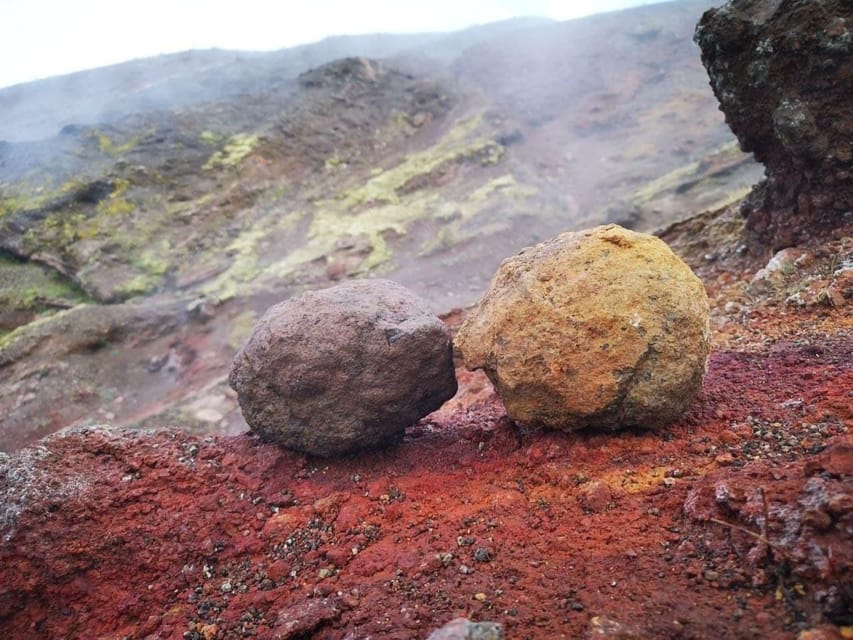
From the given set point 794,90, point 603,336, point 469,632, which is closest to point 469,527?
point 469,632

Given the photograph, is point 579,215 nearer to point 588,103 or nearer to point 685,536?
point 588,103

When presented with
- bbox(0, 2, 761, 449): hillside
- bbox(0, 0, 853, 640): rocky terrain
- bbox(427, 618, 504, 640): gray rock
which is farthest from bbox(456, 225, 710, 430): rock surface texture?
bbox(0, 2, 761, 449): hillside

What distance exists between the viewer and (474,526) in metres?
3.13

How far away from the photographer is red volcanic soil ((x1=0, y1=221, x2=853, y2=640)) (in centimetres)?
228

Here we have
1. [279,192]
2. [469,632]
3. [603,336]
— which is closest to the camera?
[469,632]

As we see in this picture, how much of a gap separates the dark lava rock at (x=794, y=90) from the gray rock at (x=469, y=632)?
519 cm

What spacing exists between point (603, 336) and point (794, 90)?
11.9 ft

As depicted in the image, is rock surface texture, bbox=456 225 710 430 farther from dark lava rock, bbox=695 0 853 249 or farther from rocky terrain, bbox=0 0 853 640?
dark lava rock, bbox=695 0 853 249

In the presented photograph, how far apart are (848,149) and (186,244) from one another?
44.9 ft

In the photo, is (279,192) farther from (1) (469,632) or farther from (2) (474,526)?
(1) (469,632)

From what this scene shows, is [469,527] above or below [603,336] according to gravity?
below

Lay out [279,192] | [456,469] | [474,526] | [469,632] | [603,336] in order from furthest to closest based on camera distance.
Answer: [279,192], [456,469], [603,336], [474,526], [469,632]

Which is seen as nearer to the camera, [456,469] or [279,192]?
[456,469]

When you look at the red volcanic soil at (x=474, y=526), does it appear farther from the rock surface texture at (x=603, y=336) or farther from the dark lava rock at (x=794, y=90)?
the dark lava rock at (x=794, y=90)
